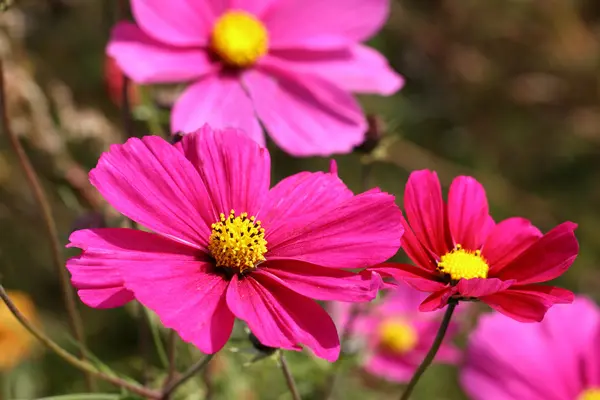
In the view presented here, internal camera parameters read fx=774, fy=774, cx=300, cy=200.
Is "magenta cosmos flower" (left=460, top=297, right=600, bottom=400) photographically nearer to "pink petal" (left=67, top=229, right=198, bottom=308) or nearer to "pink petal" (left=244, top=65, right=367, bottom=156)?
"pink petal" (left=244, top=65, right=367, bottom=156)

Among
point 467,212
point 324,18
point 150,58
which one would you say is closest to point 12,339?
point 150,58

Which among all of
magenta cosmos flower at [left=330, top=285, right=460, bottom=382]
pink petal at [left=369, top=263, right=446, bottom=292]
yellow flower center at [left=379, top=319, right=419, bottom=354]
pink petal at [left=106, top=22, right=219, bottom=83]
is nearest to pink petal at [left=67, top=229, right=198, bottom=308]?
pink petal at [left=369, top=263, right=446, bottom=292]

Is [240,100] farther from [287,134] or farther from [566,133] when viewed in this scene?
[566,133]

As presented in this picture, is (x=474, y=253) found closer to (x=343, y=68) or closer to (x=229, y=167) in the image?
(x=229, y=167)

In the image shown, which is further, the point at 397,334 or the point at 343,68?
the point at 397,334

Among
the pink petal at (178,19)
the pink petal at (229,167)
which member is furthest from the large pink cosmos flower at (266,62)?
the pink petal at (229,167)

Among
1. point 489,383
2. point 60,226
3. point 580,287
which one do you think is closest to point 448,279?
point 489,383
